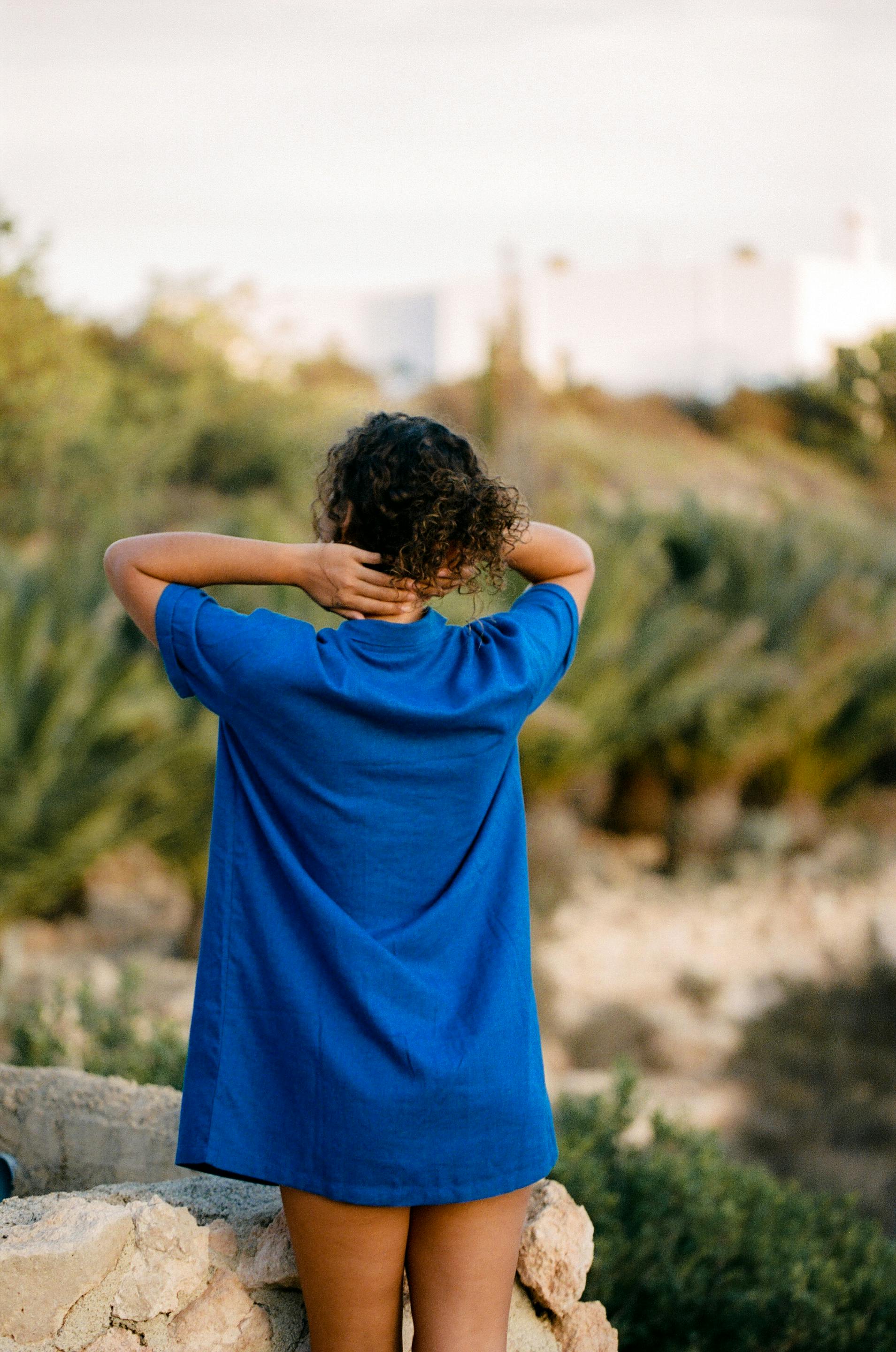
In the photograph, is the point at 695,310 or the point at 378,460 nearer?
the point at 378,460

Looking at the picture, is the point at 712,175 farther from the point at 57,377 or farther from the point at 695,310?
the point at 57,377

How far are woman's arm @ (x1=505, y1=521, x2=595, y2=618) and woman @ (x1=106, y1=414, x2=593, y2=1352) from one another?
0.65ft

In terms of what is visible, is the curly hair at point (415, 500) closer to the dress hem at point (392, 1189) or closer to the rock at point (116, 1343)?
the dress hem at point (392, 1189)

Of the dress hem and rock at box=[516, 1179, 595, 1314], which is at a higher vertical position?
the dress hem

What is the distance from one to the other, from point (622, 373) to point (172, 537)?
2323cm

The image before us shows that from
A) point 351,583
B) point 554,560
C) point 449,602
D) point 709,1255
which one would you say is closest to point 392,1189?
point 351,583

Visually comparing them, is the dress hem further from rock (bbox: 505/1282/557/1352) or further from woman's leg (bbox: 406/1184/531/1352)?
rock (bbox: 505/1282/557/1352)

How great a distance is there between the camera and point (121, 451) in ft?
28.9

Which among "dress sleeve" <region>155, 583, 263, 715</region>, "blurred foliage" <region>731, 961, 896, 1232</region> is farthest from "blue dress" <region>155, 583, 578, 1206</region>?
"blurred foliage" <region>731, 961, 896, 1232</region>

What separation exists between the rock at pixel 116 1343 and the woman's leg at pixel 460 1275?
0.36m

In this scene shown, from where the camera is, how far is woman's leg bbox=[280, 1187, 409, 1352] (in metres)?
1.43

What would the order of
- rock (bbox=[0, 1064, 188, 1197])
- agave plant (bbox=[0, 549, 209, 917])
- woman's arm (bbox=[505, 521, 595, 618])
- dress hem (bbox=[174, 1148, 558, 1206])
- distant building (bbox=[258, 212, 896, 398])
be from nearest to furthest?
1. dress hem (bbox=[174, 1148, 558, 1206])
2. woman's arm (bbox=[505, 521, 595, 618])
3. rock (bbox=[0, 1064, 188, 1197])
4. agave plant (bbox=[0, 549, 209, 917])
5. distant building (bbox=[258, 212, 896, 398])

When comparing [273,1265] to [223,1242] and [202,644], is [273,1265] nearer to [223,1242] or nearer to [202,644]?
[223,1242]

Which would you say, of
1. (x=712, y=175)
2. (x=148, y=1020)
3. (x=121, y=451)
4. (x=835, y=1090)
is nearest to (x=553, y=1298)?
(x=148, y=1020)
